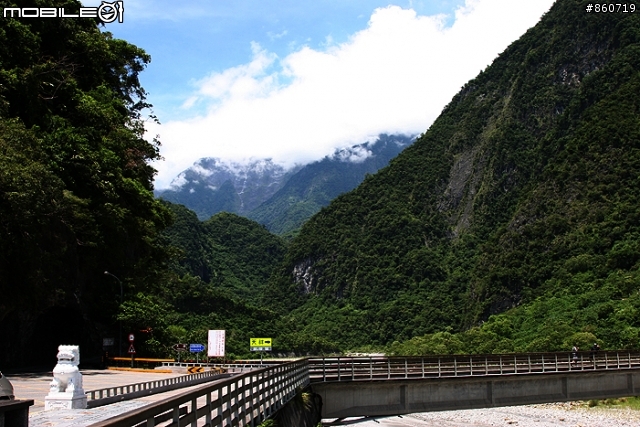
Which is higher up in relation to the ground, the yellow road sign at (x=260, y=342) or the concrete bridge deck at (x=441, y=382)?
the yellow road sign at (x=260, y=342)

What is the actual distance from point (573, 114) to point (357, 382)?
476ft

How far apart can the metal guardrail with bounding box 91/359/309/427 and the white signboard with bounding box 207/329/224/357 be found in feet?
69.2

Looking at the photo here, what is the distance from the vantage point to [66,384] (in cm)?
1517

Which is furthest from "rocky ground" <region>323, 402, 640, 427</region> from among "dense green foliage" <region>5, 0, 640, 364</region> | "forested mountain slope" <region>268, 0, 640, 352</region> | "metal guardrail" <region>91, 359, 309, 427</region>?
"forested mountain slope" <region>268, 0, 640, 352</region>

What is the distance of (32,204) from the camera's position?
3012 centimetres

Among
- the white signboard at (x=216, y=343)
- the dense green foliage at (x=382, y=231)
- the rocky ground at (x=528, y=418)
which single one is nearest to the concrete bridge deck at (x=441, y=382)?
the rocky ground at (x=528, y=418)

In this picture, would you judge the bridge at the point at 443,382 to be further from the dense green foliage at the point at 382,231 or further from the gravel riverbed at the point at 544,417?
the dense green foliage at the point at 382,231

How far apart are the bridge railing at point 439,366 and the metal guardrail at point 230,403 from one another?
1.78 metres

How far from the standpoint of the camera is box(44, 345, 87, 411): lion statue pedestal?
15.0 metres

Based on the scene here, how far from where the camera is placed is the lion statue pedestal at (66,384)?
49.1 ft

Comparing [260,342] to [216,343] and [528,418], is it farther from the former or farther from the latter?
[528,418]

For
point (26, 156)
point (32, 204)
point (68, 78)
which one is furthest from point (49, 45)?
point (32, 204)

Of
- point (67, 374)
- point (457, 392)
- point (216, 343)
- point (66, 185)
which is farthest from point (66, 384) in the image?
point (216, 343)

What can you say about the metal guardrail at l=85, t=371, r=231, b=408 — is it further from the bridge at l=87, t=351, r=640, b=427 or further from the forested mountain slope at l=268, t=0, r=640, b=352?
the forested mountain slope at l=268, t=0, r=640, b=352
